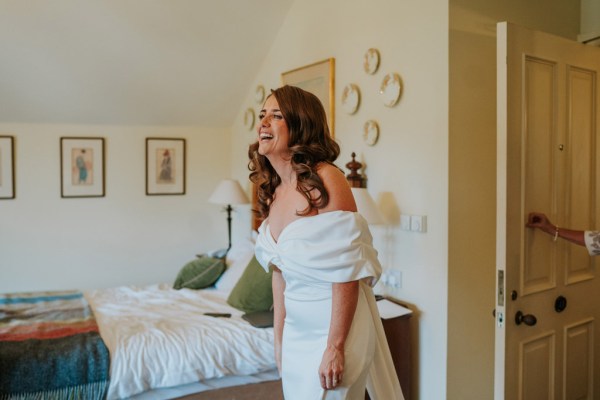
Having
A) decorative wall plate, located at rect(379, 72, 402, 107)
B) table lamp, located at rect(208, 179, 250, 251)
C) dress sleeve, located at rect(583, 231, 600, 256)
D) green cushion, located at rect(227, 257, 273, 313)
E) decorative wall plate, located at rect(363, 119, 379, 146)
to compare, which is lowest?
green cushion, located at rect(227, 257, 273, 313)

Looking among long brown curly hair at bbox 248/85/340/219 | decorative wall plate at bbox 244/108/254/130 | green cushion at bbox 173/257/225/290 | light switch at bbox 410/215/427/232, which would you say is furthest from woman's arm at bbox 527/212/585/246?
decorative wall plate at bbox 244/108/254/130

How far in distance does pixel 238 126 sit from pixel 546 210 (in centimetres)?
343

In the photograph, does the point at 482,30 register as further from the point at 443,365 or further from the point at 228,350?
the point at 228,350

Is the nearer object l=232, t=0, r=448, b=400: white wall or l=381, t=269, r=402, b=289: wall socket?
l=232, t=0, r=448, b=400: white wall

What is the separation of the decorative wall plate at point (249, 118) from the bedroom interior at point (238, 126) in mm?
85

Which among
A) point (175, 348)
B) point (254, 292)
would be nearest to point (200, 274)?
point (254, 292)

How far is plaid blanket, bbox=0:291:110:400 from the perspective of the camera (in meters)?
2.33

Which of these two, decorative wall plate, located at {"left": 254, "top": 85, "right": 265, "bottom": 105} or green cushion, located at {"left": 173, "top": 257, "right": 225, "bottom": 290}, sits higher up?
decorative wall plate, located at {"left": 254, "top": 85, "right": 265, "bottom": 105}

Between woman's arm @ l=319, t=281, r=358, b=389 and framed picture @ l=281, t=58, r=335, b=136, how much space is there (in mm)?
1991

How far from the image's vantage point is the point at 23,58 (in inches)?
149


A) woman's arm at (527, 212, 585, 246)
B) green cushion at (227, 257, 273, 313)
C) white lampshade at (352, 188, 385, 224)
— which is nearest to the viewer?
woman's arm at (527, 212, 585, 246)

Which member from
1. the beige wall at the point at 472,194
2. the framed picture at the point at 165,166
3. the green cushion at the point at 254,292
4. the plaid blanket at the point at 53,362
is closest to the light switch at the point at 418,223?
the beige wall at the point at 472,194

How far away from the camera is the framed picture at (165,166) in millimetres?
4836

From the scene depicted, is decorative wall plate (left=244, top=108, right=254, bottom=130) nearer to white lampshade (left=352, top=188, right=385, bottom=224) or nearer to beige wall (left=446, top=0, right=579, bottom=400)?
white lampshade (left=352, top=188, right=385, bottom=224)
